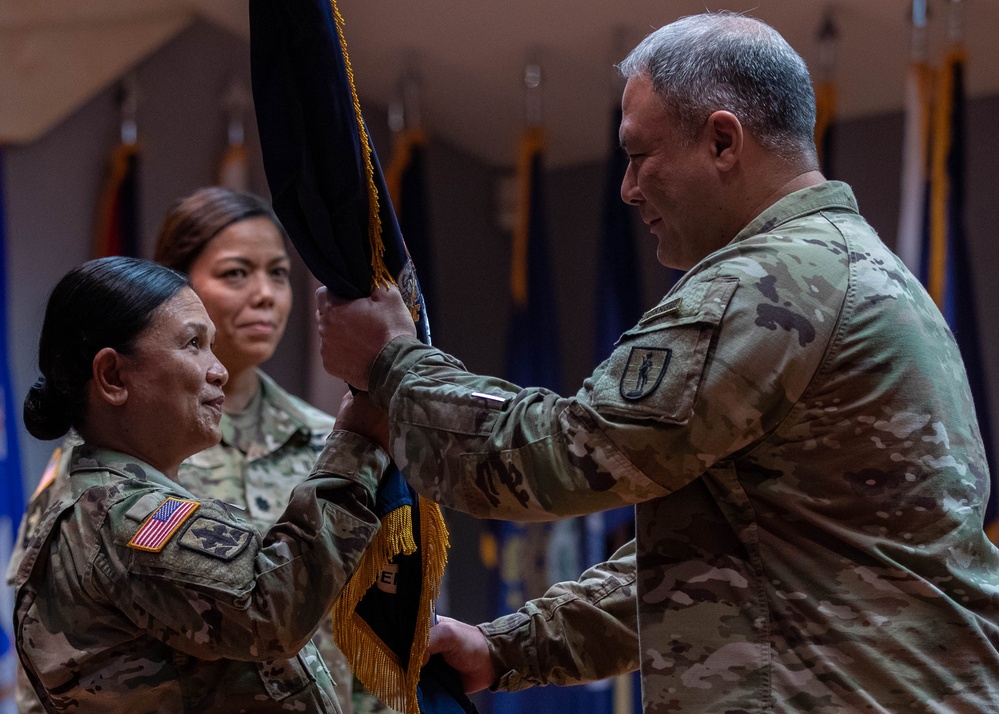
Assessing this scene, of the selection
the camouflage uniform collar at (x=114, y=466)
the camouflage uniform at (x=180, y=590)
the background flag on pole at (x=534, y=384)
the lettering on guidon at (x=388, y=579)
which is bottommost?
the background flag on pole at (x=534, y=384)

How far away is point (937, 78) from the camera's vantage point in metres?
3.59

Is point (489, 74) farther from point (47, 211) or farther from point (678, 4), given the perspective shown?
point (47, 211)

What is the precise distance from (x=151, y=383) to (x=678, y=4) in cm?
261

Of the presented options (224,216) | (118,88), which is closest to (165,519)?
(224,216)

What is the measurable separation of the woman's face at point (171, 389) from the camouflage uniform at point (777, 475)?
38 centimetres

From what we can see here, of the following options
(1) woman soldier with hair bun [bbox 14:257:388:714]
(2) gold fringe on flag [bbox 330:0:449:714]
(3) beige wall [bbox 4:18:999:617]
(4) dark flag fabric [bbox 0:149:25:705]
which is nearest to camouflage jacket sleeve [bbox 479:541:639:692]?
(2) gold fringe on flag [bbox 330:0:449:714]

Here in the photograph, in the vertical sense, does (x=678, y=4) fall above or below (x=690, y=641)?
above

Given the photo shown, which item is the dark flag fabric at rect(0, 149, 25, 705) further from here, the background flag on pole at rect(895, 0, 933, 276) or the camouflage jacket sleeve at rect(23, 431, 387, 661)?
the background flag on pole at rect(895, 0, 933, 276)

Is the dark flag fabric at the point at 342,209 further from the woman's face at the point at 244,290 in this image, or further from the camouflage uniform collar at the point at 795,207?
the woman's face at the point at 244,290

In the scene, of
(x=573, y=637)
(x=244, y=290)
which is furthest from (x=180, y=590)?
(x=244, y=290)

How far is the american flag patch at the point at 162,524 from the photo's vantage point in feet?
4.75

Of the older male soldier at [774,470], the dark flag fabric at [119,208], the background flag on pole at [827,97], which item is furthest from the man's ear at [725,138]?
the dark flag fabric at [119,208]

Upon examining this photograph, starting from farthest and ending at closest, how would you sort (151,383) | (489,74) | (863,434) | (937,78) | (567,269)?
(567,269), (489,74), (937,78), (151,383), (863,434)

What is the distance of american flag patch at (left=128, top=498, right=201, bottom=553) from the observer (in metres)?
1.45
